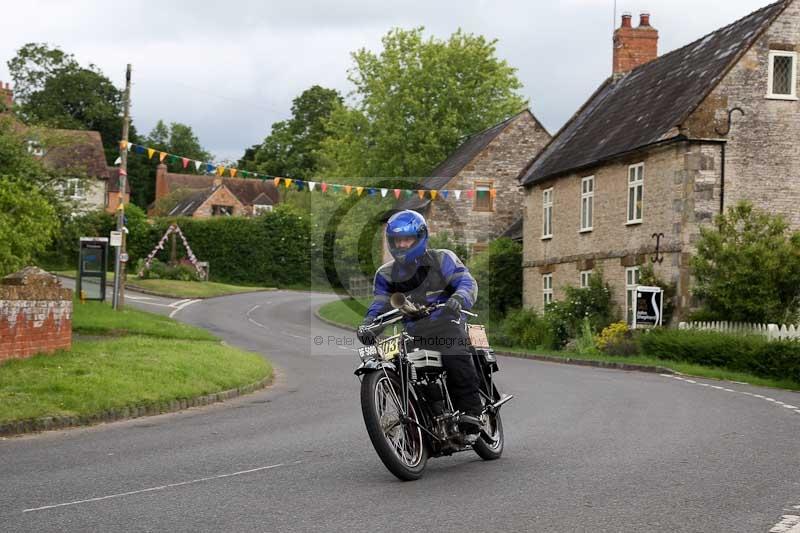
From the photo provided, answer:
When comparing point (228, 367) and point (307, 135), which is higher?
point (307, 135)

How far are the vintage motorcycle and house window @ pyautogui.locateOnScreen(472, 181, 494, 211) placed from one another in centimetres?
4263

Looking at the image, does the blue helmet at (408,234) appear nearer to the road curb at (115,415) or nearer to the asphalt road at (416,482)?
the asphalt road at (416,482)

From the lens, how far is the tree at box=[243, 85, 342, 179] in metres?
92.7

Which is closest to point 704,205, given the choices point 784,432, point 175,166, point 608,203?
A: point 608,203

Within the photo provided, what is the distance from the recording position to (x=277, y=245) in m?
65.8

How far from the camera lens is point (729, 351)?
2397cm

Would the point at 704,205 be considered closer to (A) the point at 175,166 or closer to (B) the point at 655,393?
(B) the point at 655,393

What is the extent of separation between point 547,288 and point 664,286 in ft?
30.0

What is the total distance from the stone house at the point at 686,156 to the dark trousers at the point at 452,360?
828 inches

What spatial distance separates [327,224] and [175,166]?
2054 inches

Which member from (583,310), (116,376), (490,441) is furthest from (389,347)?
(583,310)

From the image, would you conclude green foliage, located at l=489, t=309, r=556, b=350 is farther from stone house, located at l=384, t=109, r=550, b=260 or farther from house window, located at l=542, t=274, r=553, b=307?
stone house, located at l=384, t=109, r=550, b=260

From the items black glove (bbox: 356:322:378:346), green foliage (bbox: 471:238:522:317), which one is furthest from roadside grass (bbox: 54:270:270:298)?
black glove (bbox: 356:322:378:346)

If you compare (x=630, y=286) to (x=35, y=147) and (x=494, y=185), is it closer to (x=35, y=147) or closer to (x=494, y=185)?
(x=35, y=147)
